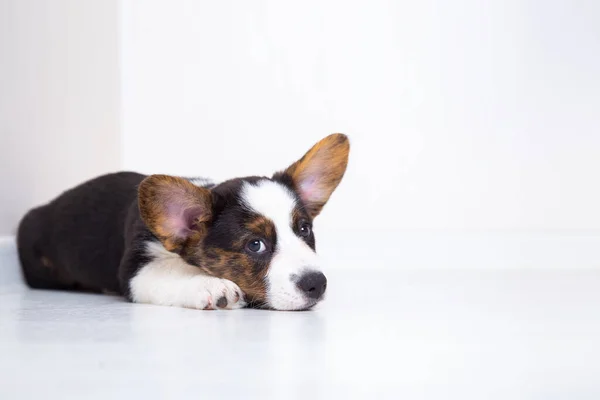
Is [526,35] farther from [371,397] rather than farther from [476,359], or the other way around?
[371,397]

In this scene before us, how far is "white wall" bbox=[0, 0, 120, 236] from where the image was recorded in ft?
11.2

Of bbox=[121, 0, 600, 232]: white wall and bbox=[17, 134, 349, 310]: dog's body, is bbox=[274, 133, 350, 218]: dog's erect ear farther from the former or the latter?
bbox=[121, 0, 600, 232]: white wall

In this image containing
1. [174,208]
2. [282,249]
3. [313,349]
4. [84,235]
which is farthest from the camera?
[84,235]

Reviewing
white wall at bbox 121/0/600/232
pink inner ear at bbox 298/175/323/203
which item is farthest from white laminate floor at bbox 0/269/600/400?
white wall at bbox 121/0/600/232

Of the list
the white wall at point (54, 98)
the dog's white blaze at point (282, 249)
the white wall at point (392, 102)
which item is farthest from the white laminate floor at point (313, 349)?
the white wall at point (392, 102)

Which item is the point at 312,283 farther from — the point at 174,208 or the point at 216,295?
the point at 174,208

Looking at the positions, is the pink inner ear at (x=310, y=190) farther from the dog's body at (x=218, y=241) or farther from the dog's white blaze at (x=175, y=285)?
the dog's white blaze at (x=175, y=285)

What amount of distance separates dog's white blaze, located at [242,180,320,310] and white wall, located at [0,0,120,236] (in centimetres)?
138

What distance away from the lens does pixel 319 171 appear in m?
2.84

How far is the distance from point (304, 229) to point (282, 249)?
18 centimetres

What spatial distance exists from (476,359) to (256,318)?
30.0 inches

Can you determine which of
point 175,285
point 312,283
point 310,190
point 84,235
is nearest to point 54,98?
point 84,235

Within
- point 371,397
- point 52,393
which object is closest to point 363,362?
point 371,397

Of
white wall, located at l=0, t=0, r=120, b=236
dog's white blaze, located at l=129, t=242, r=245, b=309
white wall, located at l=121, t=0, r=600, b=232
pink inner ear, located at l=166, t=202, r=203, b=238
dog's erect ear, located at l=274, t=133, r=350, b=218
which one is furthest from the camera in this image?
white wall, located at l=121, t=0, r=600, b=232
